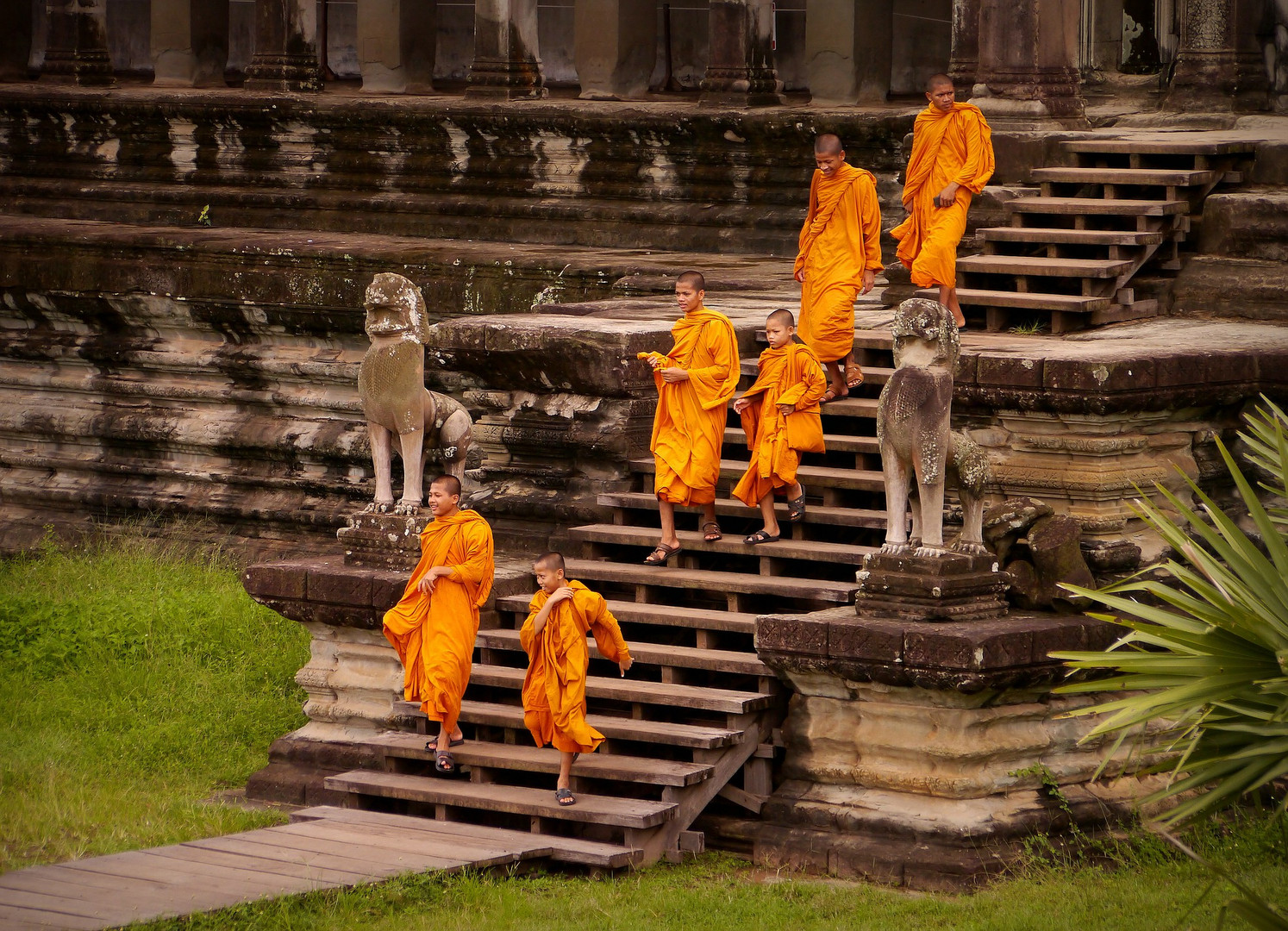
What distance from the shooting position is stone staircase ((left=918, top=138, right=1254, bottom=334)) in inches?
400

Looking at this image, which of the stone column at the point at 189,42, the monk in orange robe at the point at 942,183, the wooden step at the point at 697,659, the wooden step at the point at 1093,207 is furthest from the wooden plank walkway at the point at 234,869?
the stone column at the point at 189,42

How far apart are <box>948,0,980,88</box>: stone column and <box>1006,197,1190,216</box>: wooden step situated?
7.60 feet

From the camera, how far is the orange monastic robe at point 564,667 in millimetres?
7680

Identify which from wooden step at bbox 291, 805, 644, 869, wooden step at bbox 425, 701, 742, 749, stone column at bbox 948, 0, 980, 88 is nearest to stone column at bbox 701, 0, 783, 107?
stone column at bbox 948, 0, 980, 88

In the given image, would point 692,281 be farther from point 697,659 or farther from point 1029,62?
point 1029,62

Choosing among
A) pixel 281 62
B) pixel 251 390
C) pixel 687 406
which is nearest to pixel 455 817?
pixel 687 406

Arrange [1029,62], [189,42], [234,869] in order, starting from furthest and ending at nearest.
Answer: [189,42] → [1029,62] → [234,869]

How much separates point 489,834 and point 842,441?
2.46m

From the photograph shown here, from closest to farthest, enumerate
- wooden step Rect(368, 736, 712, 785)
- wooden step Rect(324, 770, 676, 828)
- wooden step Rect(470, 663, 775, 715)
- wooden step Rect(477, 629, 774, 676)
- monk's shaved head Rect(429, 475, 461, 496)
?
wooden step Rect(324, 770, 676, 828) < wooden step Rect(368, 736, 712, 785) < wooden step Rect(470, 663, 775, 715) < wooden step Rect(477, 629, 774, 676) < monk's shaved head Rect(429, 475, 461, 496)

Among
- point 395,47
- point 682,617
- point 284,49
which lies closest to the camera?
point 682,617

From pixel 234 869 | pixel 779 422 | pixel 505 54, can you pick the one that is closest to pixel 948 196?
pixel 779 422

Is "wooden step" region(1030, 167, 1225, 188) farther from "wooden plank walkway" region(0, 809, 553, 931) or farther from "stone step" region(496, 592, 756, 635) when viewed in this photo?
"wooden plank walkway" region(0, 809, 553, 931)

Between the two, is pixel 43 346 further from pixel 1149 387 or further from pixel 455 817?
pixel 1149 387

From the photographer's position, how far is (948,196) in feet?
33.2
